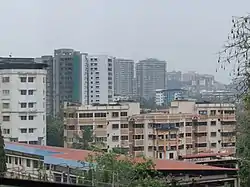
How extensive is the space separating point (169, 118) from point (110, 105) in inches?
10.3

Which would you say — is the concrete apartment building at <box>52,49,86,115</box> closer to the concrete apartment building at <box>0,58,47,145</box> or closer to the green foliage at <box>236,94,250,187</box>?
the concrete apartment building at <box>0,58,47,145</box>

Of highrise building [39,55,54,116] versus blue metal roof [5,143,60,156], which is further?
highrise building [39,55,54,116]

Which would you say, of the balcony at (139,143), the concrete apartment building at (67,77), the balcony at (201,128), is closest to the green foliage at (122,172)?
the balcony at (139,143)

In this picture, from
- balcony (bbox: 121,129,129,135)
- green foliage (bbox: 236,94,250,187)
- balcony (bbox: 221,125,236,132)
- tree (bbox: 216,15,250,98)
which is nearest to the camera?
tree (bbox: 216,15,250,98)

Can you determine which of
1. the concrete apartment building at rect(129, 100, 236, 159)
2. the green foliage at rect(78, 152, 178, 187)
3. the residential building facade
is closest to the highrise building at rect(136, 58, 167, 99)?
the residential building facade

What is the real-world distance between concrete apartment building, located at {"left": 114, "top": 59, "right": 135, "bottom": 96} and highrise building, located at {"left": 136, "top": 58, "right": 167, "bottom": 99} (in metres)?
0.04

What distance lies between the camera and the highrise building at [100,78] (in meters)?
2.12

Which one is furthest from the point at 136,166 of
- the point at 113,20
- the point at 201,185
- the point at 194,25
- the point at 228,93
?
the point at 113,20

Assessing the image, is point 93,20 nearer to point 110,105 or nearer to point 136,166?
point 110,105

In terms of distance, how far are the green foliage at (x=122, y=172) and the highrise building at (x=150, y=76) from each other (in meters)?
0.35

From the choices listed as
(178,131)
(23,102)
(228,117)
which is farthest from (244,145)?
(23,102)

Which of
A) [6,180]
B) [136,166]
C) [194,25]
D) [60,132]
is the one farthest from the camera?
[60,132]

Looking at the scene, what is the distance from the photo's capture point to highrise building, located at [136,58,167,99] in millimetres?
2098

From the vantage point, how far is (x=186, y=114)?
77.5 inches
